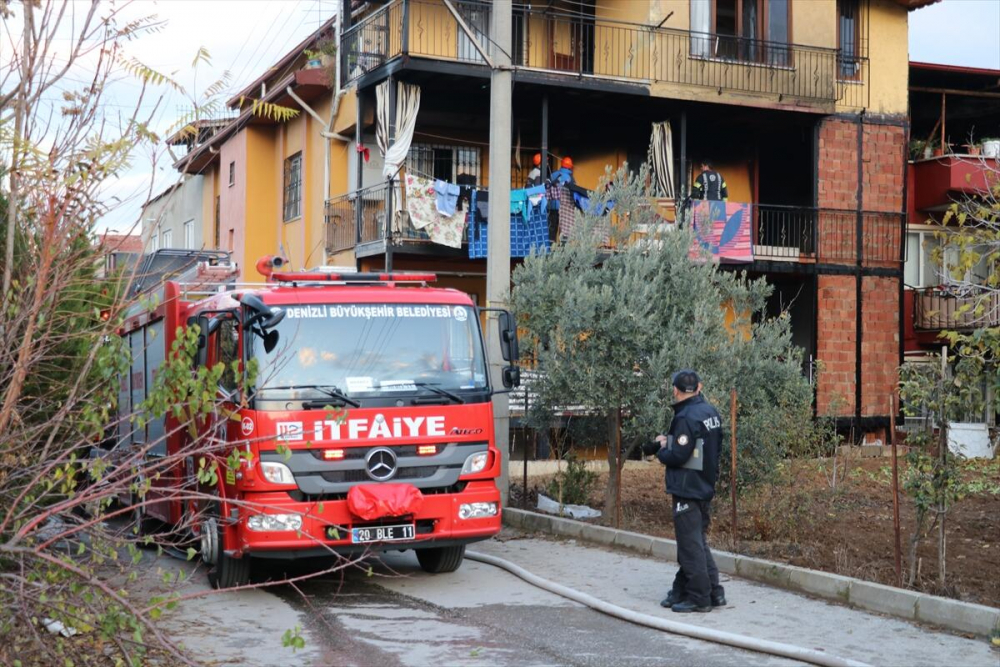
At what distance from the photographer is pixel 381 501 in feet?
30.8

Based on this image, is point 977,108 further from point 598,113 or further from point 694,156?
point 598,113

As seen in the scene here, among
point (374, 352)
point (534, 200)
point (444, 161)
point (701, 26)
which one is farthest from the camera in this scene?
point (444, 161)

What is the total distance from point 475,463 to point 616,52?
15.2 metres

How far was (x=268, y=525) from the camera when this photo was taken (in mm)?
9250

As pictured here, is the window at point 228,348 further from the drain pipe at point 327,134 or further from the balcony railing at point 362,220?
the drain pipe at point 327,134

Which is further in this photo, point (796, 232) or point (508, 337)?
point (796, 232)

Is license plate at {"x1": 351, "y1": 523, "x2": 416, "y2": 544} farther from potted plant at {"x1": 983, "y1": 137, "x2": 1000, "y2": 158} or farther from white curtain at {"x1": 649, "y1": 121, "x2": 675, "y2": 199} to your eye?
potted plant at {"x1": 983, "y1": 137, "x2": 1000, "y2": 158}

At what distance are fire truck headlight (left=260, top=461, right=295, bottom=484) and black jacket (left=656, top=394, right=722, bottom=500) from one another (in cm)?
292

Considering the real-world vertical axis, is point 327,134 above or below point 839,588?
above

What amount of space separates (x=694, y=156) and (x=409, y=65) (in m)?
7.22

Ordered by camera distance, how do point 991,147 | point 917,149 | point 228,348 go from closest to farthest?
1. point 228,348
2. point 991,147
3. point 917,149

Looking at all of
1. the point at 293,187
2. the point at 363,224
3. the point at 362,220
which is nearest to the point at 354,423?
the point at 362,220

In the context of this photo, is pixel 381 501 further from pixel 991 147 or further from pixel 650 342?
pixel 991 147

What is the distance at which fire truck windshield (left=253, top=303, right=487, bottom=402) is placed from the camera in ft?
31.8
